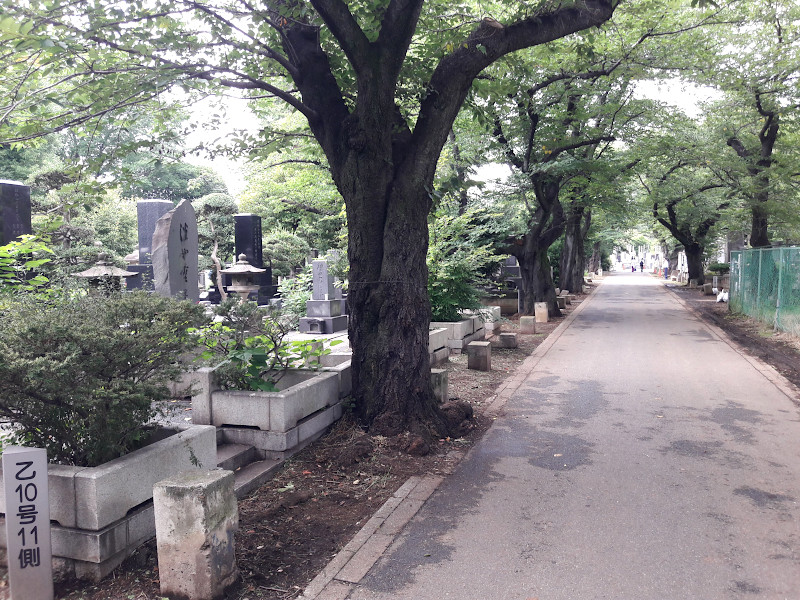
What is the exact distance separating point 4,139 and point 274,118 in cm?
2131

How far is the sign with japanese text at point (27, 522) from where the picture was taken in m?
3.33

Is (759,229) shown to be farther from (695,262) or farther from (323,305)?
(695,262)

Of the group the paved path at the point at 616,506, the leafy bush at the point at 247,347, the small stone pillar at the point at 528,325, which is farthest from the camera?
the small stone pillar at the point at 528,325

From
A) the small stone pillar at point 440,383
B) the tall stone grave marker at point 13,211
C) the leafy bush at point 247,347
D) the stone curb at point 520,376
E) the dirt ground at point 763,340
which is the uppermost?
the tall stone grave marker at point 13,211

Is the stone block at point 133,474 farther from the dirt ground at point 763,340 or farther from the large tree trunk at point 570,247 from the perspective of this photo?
the large tree trunk at point 570,247

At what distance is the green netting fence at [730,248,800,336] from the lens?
15.5 m

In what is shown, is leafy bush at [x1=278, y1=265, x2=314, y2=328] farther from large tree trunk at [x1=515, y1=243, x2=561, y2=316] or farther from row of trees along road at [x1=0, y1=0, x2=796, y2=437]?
row of trees along road at [x1=0, y1=0, x2=796, y2=437]

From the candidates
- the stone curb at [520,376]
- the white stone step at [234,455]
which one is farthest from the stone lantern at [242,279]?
the white stone step at [234,455]

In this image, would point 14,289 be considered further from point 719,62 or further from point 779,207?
point 779,207

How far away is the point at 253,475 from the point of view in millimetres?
5461

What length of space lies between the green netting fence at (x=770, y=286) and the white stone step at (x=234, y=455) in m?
14.4

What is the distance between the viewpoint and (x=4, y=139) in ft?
21.6

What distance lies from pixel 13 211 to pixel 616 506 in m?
11.7

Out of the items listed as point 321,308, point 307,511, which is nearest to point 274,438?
point 307,511
